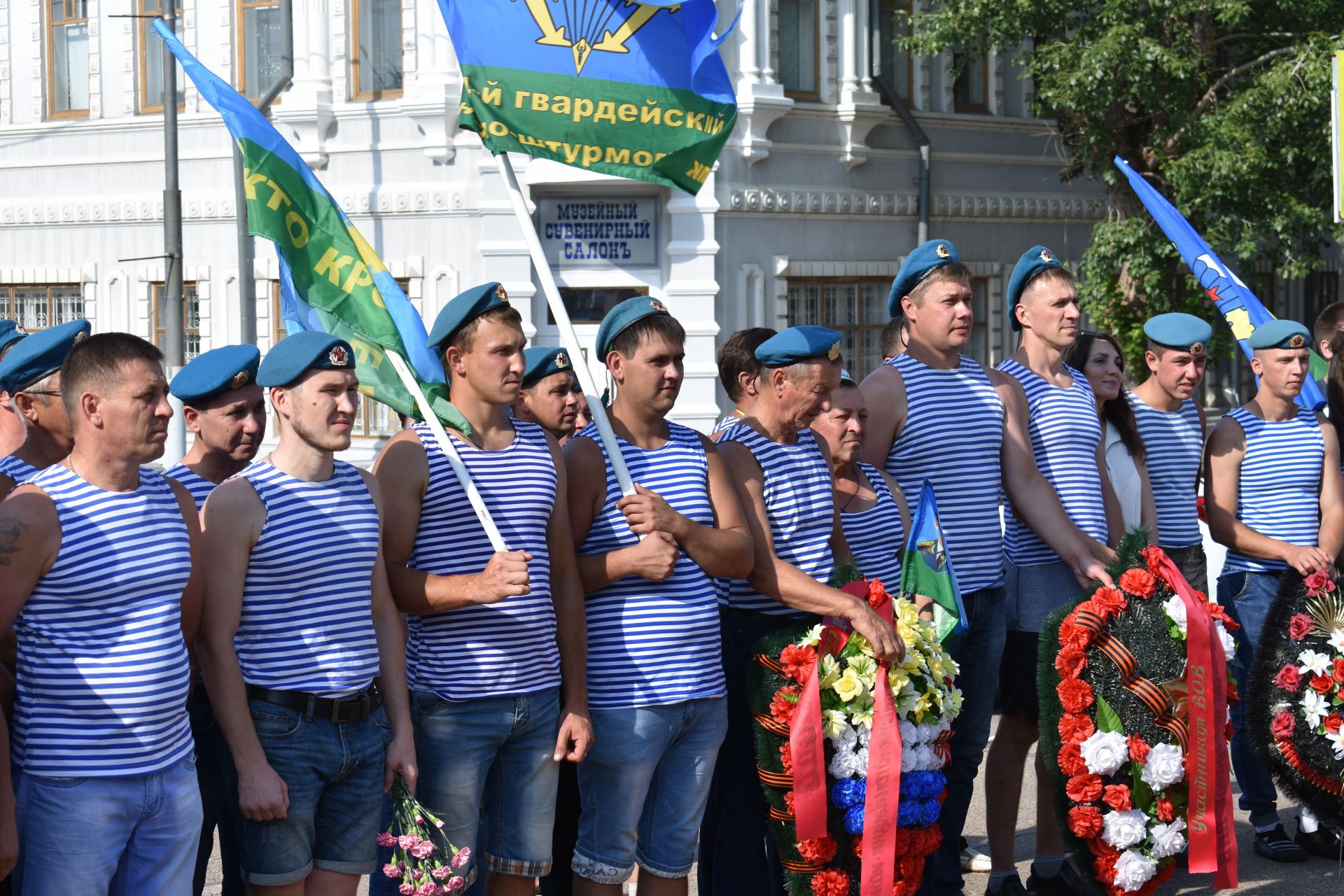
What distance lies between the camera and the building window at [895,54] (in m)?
21.7

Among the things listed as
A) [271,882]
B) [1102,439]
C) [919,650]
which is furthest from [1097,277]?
[271,882]

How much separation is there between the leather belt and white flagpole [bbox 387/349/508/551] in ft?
1.77

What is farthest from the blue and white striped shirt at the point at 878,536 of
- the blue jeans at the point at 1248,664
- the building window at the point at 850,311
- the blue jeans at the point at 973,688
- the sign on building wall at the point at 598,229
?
the building window at the point at 850,311

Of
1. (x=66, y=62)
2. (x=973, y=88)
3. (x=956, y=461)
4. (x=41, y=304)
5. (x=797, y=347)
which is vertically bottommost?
(x=956, y=461)

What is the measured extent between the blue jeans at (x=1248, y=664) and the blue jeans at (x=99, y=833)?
422cm

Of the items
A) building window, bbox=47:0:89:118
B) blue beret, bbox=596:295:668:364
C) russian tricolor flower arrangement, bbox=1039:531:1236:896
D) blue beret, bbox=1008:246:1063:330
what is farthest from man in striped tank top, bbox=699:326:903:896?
building window, bbox=47:0:89:118

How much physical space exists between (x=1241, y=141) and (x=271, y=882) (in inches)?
575

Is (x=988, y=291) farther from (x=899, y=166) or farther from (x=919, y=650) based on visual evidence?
(x=919, y=650)

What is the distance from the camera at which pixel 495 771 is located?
4.98m

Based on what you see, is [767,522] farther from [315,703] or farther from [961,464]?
[315,703]

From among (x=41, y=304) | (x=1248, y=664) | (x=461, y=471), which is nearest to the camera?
(x=461, y=471)

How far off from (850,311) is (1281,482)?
1486cm

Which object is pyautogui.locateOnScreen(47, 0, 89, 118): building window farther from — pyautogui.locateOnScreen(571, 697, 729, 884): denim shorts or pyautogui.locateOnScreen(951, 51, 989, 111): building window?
pyautogui.locateOnScreen(571, 697, 729, 884): denim shorts

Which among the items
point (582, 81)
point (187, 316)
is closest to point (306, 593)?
point (582, 81)
